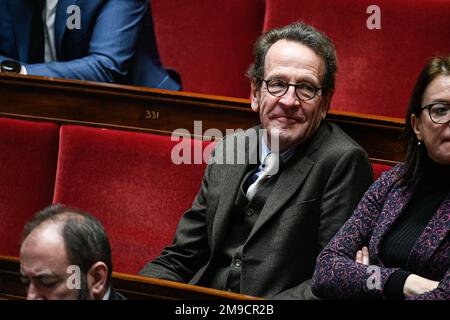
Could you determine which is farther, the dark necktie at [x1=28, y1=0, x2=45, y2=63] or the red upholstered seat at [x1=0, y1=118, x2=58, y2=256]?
the dark necktie at [x1=28, y1=0, x2=45, y2=63]

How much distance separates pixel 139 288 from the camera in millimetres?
542

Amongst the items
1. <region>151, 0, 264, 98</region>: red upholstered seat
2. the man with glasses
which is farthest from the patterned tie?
<region>151, 0, 264, 98</region>: red upholstered seat

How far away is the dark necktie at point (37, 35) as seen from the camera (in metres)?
0.87

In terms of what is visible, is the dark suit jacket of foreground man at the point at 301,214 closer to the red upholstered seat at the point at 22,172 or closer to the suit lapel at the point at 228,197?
the suit lapel at the point at 228,197

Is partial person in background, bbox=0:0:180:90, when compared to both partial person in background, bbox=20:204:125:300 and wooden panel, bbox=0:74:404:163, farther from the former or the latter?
partial person in background, bbox=20:204:125:300

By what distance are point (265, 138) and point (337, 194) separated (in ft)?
0.27

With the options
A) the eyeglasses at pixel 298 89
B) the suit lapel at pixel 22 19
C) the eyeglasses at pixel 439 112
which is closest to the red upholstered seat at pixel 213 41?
the suit lapel at pixel 22 19

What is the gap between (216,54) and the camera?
0.93m

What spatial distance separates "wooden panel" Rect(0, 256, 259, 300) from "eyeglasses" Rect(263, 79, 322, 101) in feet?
0.62

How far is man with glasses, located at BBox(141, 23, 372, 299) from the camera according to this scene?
623 millimetres

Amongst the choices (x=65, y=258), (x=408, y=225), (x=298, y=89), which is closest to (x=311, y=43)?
(x=298, y=89)

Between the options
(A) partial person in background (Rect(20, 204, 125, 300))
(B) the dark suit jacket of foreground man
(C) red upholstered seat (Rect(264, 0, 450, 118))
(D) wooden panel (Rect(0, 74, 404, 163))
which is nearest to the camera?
(A) partial person in background (Rect(20, 204, 125, 300))
